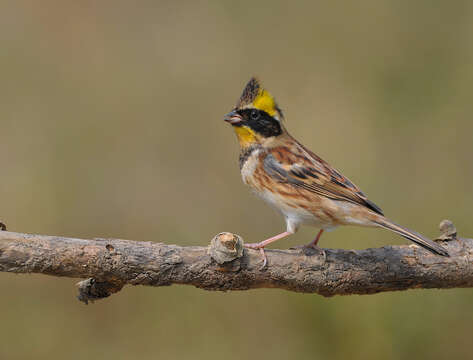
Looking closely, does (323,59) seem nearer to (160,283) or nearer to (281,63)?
(281,63)

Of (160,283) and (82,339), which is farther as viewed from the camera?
(82,339)

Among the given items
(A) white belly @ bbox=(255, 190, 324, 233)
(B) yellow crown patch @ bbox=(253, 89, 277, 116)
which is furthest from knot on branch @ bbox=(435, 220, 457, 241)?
(B) yellow crown patch @ bbox=(253, 89, 277, 116)

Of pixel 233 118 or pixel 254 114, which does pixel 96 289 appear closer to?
pixel 233 118

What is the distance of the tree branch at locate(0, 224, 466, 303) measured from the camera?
2.98m

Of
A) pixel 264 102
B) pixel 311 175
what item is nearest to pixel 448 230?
pixel 311 175

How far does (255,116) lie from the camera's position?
4.41 meters

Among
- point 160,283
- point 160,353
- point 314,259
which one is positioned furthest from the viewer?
point 160,353

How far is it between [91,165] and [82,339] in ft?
6.05

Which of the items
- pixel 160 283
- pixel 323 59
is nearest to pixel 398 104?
pixel 323 59

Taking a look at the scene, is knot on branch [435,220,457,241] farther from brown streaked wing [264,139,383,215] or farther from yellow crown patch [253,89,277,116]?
yellow crown patch [253,89,277,116]

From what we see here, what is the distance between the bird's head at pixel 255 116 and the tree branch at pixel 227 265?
1.01 metres

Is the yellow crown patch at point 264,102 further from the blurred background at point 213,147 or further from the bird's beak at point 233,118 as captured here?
the blurred background at point 213,147

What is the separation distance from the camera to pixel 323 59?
24.1 ft

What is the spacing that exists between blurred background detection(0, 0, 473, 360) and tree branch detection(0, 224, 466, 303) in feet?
3.96
